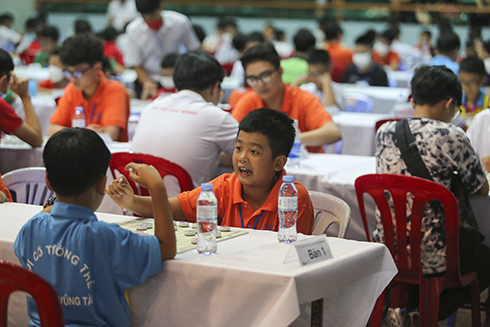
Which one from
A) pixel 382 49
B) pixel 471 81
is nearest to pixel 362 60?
pixel 382 49

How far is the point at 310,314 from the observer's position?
1.75 meters

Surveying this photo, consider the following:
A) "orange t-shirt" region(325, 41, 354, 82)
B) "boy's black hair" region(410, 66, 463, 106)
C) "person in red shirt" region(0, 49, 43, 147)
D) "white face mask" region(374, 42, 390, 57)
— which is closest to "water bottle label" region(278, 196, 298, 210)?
"boy's black hair" region(410, 66, 463, 106)

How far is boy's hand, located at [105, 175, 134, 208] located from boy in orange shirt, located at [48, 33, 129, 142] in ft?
6.87

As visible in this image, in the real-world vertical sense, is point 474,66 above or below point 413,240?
above

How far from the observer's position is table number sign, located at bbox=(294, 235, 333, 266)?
159 centimetres

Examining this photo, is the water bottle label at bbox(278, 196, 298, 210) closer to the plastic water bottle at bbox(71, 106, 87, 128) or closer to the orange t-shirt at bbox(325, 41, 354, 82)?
the plastic water bottle at bbox(71, 106, 87, 128)

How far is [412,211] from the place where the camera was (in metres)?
2.48

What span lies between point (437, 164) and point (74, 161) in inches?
63.9

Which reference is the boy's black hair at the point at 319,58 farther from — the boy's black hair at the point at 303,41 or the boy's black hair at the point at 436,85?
the boy's black hair at the point at 436,85

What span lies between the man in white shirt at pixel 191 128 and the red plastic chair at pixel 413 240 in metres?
0.92

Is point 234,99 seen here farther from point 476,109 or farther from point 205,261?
point 205,261

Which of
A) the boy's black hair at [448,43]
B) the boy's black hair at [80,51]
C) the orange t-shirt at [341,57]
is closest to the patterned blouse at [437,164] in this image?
the boy's black hair at [80,51]

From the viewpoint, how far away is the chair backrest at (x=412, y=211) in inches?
94.5

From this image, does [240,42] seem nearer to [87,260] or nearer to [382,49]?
[382,49]
